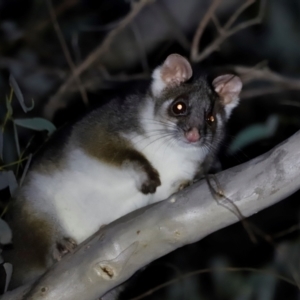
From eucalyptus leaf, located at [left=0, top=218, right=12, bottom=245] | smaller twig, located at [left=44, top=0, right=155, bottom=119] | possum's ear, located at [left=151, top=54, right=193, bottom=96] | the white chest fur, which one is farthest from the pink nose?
smaller twig, located at [left=44, top=0, right=155, bottom=119]

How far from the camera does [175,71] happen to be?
4031 mm

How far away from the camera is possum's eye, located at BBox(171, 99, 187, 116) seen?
394 cm

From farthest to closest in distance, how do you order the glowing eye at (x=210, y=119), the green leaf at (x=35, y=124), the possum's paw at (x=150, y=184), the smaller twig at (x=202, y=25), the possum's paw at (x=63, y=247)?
the smaller twig at (x=202, y=25) → the green leaf at (x=35, y=124) → the glowing eye at (x=210, y=119) → the possum's paw at (x=150, y=184) → the possum's paw at (x=63, y=247)

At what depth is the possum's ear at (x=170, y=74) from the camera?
3.96m

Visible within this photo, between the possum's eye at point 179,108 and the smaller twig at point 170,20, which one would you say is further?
the smaller twig at point 170,20

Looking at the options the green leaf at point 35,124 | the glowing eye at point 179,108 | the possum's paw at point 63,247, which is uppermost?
the green leaf at point 35,124

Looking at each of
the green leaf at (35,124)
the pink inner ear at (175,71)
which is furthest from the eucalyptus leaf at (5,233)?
the pink inner ear at (175,71)

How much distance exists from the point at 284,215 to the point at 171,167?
2665 millimetres

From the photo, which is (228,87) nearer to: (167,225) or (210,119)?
(210,119)

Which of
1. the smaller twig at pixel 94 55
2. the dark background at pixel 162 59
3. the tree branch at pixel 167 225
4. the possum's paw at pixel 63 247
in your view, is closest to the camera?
the tree branch at pixel 167 225

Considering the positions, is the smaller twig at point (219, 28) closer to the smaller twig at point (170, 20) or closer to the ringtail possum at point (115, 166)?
the smaller twig at point (170, 20)

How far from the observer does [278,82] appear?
4664 mm

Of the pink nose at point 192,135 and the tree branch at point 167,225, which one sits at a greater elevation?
the tree branch at point 167,225

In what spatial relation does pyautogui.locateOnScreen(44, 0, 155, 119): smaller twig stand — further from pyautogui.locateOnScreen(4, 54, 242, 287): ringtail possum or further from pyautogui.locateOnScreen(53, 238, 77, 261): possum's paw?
pyautogui.locateOnScreen(53, 238, 77, 261): possum's paw
